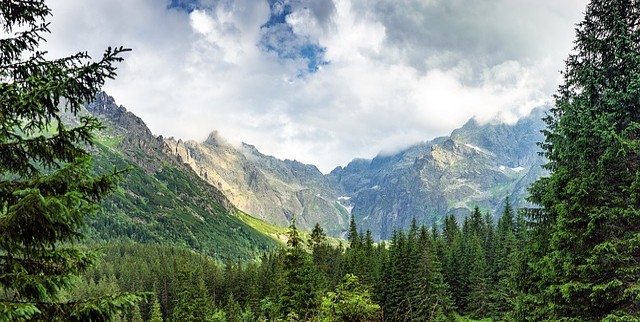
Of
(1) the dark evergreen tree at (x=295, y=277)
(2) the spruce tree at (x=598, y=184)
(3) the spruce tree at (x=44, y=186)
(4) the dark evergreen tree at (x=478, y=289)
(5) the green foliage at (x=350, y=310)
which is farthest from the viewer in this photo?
(4) the dark evergreen tree at (x=478, y=289)

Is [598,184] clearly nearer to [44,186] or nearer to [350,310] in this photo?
[350,310]

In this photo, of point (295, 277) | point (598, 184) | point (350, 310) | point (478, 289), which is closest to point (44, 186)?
point (350, 310)

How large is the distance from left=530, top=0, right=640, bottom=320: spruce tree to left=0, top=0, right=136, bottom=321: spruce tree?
49.1 ft

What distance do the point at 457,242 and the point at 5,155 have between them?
74326 millimetres

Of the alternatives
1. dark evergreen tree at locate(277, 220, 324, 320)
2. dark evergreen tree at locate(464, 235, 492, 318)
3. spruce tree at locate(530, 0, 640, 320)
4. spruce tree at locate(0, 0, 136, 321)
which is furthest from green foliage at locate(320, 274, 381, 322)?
dark evergreen tree at locate(464, 235, 492, 318)

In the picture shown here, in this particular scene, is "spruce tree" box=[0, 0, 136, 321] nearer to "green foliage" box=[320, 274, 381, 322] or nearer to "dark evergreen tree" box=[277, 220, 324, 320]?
"green foliage" box=[320, 274, 381, 322]

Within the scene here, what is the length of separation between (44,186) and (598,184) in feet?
56.2

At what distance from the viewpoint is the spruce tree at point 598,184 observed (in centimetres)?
1378

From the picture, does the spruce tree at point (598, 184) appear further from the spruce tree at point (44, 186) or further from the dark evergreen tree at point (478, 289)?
the dark evergreen tree at point (478, 289)

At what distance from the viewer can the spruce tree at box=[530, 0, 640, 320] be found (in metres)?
13.8

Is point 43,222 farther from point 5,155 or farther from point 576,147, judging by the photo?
point 576,147

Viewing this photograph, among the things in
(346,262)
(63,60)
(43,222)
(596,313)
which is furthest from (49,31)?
(346,262)

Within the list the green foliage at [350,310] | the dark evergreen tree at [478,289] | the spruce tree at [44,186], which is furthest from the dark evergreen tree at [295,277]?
the dark evergreen tree at [478,289]

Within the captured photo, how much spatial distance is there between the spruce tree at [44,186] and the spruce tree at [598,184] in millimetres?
14952
